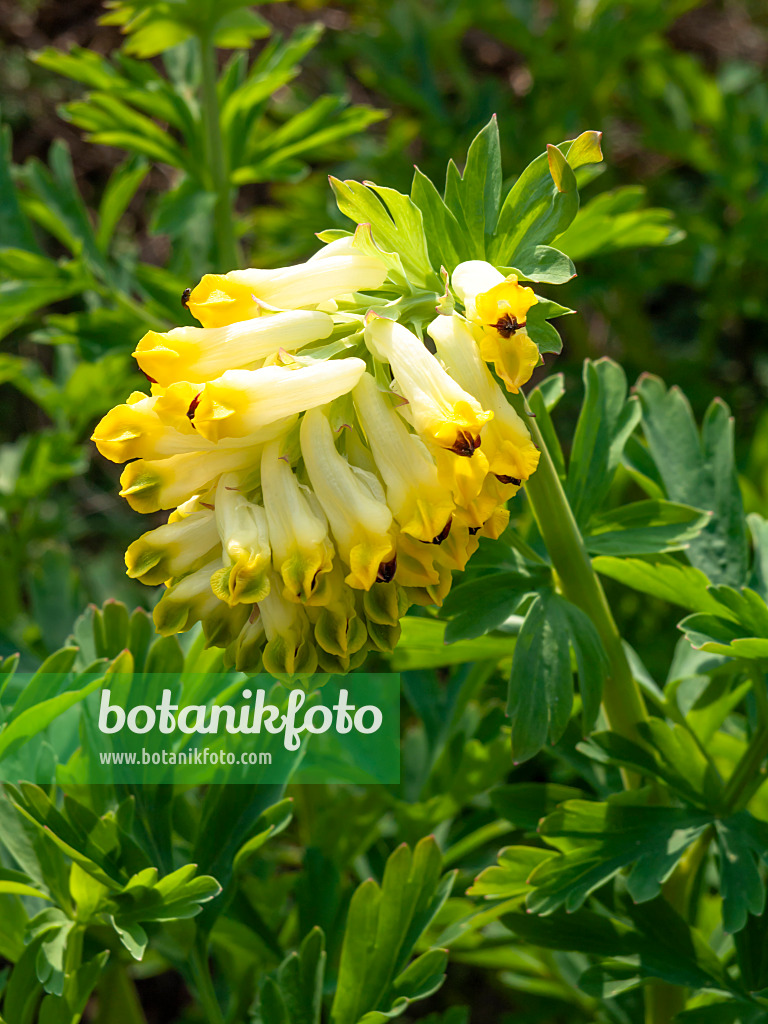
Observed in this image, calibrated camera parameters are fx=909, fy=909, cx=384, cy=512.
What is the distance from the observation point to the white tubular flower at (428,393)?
709 mm

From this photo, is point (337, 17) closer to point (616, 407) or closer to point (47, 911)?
point (616, 407)

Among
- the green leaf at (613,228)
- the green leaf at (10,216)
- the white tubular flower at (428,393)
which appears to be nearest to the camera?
the white tubular flower at (428,393)

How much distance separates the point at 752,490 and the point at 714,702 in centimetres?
68

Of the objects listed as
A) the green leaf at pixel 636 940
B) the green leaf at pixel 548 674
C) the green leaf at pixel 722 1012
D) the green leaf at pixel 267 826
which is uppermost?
the green leaf at pixel 548 674

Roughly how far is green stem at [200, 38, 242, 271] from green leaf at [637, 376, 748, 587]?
0.86 m

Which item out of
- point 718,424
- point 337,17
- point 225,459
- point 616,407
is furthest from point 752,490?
point 337,17

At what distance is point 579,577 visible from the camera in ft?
3.28

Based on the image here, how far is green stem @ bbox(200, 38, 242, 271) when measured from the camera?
1608 mm

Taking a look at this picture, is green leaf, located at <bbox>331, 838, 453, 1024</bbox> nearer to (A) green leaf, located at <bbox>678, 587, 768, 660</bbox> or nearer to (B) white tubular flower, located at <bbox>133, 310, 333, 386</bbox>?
(A) green leaf, located at <bbox>678, 587, 768, 660</bbox>

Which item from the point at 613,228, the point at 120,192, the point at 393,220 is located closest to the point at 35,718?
the point at 393,220

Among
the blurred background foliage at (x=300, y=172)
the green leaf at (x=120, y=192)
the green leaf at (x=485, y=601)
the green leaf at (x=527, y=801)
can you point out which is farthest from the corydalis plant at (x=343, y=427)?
the green leaf at (x=120, y=192)

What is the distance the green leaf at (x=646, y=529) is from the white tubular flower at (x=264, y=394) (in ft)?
1.37

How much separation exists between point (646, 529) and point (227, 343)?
0.53 meters

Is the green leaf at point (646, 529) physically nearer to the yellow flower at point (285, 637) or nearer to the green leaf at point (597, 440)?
the green leaf at point (597, 440)
